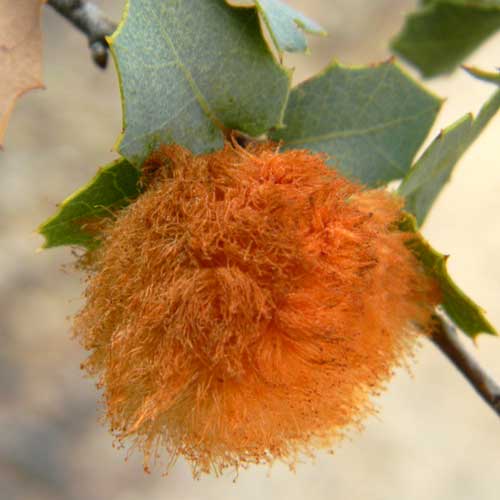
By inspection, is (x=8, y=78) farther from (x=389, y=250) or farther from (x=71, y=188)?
(x=71, y=188)

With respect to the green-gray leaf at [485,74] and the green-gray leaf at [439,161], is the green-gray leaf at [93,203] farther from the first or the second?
the green-gray leaf at [485,74]

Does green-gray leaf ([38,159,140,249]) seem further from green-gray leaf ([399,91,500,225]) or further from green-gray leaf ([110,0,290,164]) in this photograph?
green-gray leaf ([399,91,500,225])

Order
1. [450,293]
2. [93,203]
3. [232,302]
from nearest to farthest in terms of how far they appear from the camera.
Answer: [232,302] < [93,203] < [450,293]

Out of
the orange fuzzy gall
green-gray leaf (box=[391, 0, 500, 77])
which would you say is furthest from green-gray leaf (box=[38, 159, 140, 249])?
green-gray leaf (box=[391, 0, 500, 77])

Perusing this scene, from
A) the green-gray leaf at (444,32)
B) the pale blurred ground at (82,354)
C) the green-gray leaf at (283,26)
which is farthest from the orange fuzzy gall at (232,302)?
the pale blurred ground at (82,354)

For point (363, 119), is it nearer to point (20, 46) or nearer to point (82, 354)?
point (20, 46)

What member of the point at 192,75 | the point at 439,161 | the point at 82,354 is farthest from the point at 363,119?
the point at 82,354
